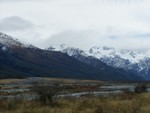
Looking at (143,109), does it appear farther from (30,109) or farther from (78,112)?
(30,109)

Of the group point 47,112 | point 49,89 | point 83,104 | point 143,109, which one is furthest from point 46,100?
point 143,109

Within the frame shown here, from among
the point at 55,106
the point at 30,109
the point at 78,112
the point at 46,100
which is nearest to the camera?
the point at 78,112

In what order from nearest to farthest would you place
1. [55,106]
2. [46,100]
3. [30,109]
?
[30,109]
[55,106]
[46,100]

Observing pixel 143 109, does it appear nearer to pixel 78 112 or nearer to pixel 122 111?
pixel 122 111

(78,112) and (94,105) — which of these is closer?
(78,112)

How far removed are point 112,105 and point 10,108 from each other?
25.7 feet

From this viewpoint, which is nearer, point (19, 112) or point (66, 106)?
point (19, 112)

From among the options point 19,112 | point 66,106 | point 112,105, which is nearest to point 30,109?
point 19,112

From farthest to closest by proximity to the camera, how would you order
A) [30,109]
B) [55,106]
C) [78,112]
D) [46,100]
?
[46,100], [55,106], [30,109], [78,112]

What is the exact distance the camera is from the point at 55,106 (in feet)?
109

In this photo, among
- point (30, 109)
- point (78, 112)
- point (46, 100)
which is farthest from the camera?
point (46, 100)

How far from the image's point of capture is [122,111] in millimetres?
29016

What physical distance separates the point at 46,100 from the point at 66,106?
278 cm

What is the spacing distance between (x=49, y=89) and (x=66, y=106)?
3.71m
